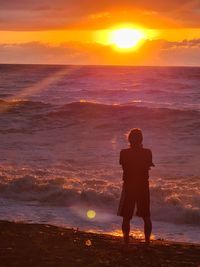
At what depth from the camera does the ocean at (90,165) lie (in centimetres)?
1219

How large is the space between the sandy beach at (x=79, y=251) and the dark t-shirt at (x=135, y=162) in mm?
1138

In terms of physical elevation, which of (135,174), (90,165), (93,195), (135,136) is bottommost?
(135,174)

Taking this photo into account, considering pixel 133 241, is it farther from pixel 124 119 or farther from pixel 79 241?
pixel 124 119

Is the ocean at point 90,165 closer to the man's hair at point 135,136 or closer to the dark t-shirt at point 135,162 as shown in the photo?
the dark t-shirt at point 135,162

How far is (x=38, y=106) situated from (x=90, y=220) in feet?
79.6

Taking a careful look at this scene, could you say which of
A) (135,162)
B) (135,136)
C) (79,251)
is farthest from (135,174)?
(79,251)

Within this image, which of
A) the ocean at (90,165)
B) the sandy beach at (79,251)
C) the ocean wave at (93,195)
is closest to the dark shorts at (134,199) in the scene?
the sandy beach at (79,251)

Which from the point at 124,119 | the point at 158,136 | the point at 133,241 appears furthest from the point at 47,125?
the point at 133,241

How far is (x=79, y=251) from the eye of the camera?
792 cm

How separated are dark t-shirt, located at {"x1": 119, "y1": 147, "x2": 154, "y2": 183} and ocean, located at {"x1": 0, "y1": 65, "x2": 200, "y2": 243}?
10.4 feet

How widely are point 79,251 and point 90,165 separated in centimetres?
1107

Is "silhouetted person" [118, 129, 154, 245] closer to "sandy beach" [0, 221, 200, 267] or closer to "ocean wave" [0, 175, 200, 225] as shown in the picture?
"sandy beach" [0, 221, 200, 267]

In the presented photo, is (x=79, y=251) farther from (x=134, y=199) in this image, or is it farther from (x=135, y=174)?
(x=135, y=174)

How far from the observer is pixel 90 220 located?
11867mm
